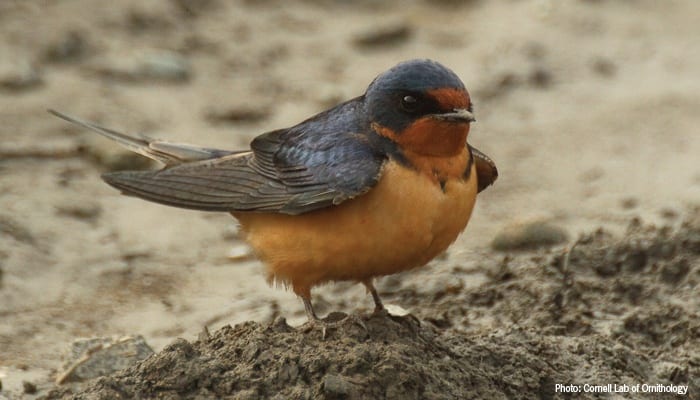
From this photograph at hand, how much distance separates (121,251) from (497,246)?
1.92 meters

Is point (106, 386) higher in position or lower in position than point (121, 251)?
lower

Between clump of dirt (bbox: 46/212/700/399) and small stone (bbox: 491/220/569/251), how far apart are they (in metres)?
0.13

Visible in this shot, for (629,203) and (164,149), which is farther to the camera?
(629,203)

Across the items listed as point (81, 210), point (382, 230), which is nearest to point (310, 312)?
point (382, 230)

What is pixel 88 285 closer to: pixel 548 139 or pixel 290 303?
pixel 290 303

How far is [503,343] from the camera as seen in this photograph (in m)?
4.77

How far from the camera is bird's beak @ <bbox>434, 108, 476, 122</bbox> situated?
450cm

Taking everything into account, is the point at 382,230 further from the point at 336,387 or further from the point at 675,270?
the point at 675,270

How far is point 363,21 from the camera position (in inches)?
388

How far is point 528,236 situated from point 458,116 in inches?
81.5

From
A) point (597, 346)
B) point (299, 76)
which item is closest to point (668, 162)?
point (299, 76)

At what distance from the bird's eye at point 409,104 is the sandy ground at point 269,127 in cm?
97

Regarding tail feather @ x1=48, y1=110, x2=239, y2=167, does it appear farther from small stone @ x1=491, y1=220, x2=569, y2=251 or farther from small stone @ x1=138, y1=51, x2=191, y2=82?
small stone @ x1=138, y1=51, x2=191, y2=82

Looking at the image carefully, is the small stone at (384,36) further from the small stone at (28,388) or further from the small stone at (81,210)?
the small stone at (28,388)
